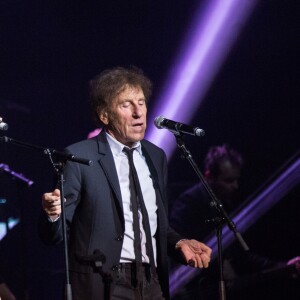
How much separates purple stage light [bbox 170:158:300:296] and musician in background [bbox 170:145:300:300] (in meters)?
0.12

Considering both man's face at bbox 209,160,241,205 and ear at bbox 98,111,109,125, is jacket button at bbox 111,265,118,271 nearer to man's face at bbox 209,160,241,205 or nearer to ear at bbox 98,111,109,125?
ear at bbox 98,111,109,125

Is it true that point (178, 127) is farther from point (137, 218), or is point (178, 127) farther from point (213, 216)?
point (213, 216)

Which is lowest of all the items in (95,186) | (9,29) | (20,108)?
(95,186)

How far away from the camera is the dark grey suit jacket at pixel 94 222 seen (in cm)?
306

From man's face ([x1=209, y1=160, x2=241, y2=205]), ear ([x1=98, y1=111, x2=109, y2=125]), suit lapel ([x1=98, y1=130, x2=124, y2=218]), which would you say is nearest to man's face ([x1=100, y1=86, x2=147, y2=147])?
ear ([x1=98, y1=111, x2=109, y2=125])

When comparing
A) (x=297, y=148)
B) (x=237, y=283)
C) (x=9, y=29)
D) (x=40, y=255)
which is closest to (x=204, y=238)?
(x=237, y=283)

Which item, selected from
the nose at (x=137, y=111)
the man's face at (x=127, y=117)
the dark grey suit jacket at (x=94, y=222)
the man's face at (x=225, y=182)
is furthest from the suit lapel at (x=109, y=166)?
the man's face at (x=225, y=182)

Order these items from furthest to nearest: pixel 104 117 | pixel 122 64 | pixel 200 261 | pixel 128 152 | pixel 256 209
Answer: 1. pixel 122 64
2. pixel 256 209
3. pixel 104 117
4. pixel 128 152
5. pixel 200 261

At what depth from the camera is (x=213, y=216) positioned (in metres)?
5.61

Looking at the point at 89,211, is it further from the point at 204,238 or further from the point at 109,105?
the point at 204,238

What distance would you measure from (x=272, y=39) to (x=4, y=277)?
3403 millimetres

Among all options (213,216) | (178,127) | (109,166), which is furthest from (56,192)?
(213,216)

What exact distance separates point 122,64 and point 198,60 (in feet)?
2.43

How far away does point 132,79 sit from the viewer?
3.56 meters
